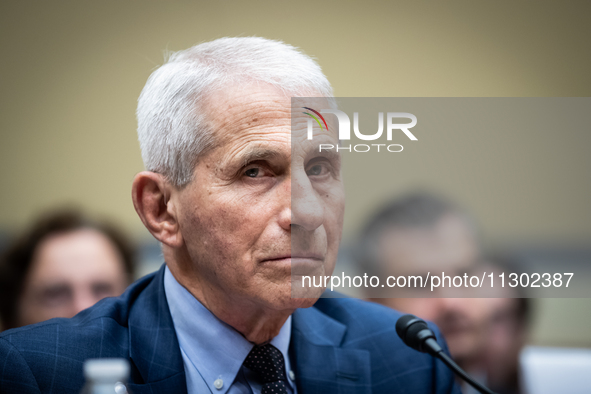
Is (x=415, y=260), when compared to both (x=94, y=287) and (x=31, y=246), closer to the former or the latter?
(x=94, y=287)

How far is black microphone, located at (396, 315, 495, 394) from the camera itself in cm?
93

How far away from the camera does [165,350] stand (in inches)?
45.8

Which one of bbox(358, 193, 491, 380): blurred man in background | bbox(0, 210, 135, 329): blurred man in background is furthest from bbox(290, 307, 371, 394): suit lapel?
bbox(0, 210, 135, 329): blurred man in background

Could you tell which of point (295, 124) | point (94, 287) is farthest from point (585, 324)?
point (94, 287)

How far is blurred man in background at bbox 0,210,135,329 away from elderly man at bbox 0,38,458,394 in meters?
0.66

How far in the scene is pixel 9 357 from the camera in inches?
42.2

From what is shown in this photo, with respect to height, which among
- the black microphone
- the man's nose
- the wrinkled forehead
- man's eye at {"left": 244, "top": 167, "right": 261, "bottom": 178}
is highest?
the wrinkled forehead

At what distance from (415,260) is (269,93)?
483 millimetres

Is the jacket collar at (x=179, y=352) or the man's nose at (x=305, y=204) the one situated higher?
the man's nose at (x=305, y=204)

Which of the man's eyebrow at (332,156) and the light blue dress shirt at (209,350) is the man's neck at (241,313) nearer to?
the light blue dress shirt at (209,350)

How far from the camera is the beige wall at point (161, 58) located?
217 cm

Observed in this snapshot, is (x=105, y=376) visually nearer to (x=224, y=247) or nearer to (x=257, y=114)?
(x=224, y=247)

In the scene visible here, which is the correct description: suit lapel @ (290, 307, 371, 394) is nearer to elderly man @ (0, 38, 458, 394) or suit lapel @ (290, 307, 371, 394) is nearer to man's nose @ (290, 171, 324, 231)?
elderly man @ (0, 38, 458, 394)

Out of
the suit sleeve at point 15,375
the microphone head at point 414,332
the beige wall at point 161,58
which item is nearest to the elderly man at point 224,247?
the suit sleeve at point 15,375
